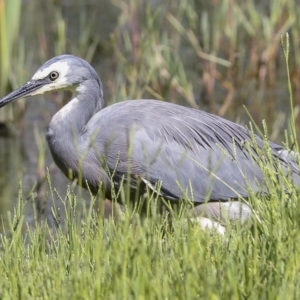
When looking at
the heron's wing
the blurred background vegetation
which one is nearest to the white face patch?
the heron's wing

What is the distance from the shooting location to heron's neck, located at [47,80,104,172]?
4.62 m

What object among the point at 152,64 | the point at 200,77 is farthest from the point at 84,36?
the point at 200,77

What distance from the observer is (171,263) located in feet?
9.21

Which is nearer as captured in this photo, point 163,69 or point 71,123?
point 71,123

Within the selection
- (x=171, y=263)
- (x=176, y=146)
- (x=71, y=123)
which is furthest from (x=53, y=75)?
(x=171, y=263)

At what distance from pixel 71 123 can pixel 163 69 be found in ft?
8.75

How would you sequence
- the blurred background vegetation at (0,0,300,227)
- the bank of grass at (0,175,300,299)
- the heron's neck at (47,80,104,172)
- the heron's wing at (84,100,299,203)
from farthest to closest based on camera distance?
1. the blurred background vegetation at (0,0,300,227)
2. the heron's neck at (47,80,104,172)
3. the heron's wing at (84,100,299,203)
4. the bank of grass at (0,175,300,299)

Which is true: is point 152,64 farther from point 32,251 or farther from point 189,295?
point 189,295

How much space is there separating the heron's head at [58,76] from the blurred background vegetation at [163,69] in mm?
1000

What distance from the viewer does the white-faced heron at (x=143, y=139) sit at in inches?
176

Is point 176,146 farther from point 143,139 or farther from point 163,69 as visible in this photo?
point 163,69

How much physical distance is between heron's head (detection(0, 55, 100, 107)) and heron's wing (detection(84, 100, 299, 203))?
0.24 meters

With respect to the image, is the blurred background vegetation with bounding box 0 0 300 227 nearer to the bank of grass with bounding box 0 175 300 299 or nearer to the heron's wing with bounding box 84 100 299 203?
the heron's wing with bounding box 84 100 299 203

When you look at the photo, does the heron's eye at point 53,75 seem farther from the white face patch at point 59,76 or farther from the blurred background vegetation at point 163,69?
the blurred background vegetation at point 163,69
